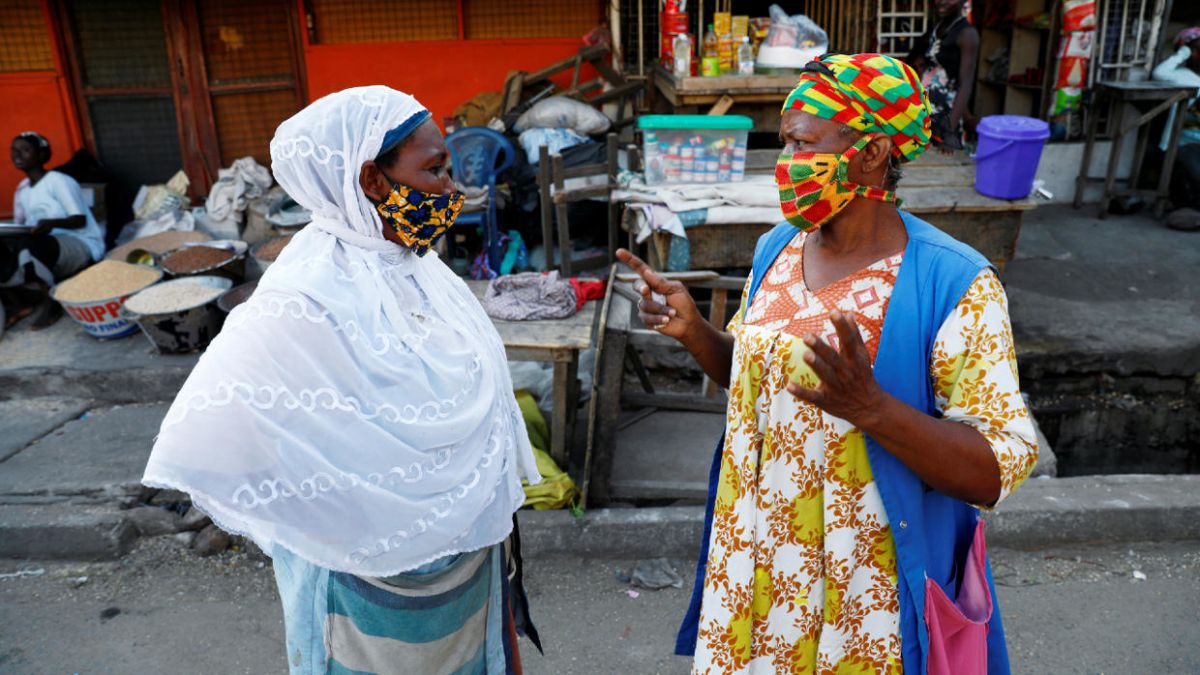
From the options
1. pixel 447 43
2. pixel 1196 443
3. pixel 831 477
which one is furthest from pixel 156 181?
pixel 1196 443

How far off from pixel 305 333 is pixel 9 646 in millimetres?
2872

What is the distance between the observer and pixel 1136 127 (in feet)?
26.4

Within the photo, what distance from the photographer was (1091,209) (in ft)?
27.9

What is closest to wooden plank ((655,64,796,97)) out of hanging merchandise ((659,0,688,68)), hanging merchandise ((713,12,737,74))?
hanging merchandise ((713,12,737,74))

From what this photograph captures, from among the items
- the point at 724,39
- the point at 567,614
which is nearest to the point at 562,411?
the point at 567,614

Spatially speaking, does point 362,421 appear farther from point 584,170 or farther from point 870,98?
point 584,170

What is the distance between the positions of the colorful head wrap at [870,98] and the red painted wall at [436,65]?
21.1 ft

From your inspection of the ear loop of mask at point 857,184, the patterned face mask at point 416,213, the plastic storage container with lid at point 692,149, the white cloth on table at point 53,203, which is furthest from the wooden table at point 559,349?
the white cloth on table at point 53,203

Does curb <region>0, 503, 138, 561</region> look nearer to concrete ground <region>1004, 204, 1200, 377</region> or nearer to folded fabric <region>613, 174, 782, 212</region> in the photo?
folded fabric <region>613, 174, 782, 212</region>

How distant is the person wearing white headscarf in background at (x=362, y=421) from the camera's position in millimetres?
1629

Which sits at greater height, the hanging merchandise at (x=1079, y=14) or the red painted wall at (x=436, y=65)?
the hanging merchandise at (x=1079, y=14)

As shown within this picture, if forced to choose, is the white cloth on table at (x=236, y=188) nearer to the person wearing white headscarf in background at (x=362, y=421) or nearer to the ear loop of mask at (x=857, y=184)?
the person wearing white headscarf in background at (x=362, y=421)

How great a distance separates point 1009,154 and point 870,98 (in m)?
4.13

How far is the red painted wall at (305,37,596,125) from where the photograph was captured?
7.58 m
